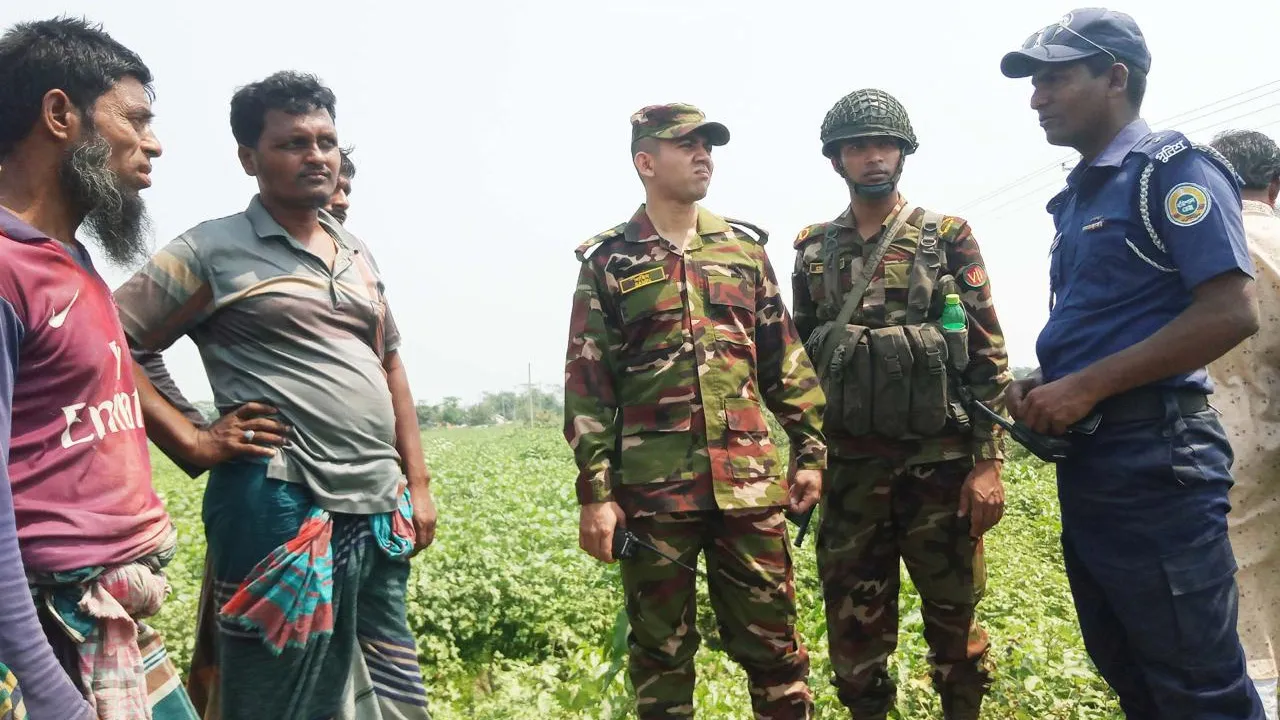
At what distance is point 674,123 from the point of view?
316cm

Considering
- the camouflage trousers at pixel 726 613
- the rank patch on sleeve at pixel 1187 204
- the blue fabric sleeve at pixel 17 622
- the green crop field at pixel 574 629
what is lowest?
the green crop field at pixel 574 629

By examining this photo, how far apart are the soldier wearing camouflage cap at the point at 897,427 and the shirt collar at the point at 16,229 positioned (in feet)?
8.48

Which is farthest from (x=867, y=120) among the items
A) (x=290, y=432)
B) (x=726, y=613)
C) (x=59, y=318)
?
(x=59, y=318)

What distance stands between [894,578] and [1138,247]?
158 cm

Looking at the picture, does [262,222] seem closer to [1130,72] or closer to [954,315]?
[954,315]

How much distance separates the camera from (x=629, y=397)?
314cm

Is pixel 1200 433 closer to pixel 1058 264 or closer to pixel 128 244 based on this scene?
pixel 1058 264

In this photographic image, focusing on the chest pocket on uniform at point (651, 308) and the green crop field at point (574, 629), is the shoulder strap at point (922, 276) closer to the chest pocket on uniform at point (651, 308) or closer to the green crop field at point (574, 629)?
the chest pocket on uniform at point (651, 308)

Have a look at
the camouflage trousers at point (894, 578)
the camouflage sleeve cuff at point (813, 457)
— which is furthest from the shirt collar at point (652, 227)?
the camouflage trousers at point (894, 578)

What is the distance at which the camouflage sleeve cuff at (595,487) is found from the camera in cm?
299

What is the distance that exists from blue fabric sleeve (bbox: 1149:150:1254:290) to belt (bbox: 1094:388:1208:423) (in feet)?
0.95

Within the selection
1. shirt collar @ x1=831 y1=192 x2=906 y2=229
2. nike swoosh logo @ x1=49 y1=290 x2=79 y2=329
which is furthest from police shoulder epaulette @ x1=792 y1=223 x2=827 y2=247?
nike swoosh logo @ x1=49 y1=290 x2=79 y2=329

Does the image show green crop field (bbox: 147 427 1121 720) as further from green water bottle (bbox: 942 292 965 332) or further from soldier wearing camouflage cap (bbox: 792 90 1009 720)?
green water bottle (bbox: 942 292 965 332)

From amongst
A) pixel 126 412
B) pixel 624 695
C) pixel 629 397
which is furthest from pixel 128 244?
pixel 624 695
